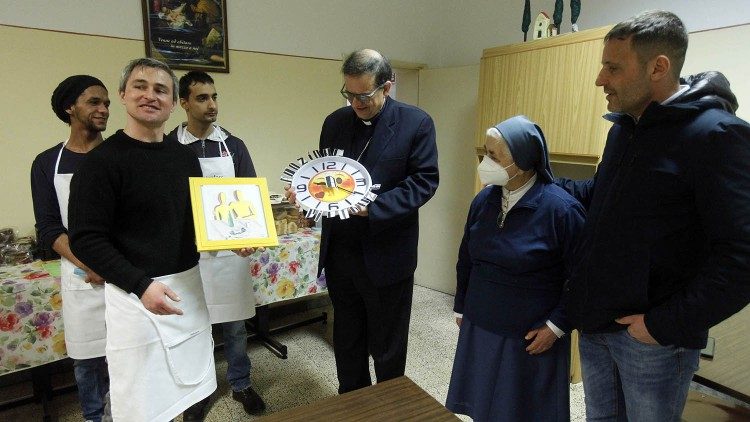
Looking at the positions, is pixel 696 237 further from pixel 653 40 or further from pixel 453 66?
pixel 453 66

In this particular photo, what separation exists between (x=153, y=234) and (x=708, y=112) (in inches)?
61.3

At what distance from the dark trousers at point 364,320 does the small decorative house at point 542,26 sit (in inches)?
73.0

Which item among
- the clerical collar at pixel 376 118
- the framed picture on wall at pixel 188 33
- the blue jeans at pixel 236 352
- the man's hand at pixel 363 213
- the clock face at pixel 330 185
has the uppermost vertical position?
the framed picture on wall at pixel 188 33

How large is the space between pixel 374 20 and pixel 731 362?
10.9ft

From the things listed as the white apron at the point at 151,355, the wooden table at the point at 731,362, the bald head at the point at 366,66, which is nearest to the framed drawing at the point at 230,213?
the white apron at the point at 151,355

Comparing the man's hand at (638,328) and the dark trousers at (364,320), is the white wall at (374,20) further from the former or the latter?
the dark trousers at (364,320)

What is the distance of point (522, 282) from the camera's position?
4.54 ft

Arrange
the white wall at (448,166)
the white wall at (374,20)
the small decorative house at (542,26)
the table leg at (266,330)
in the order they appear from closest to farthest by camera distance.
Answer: the white wall at (374,20), the small decorative house at (542,26), the table leg at (266,330), the white wall at (448,166)

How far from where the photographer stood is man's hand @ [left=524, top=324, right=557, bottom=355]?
4.42ft

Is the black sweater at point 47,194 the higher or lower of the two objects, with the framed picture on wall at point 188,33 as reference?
lower

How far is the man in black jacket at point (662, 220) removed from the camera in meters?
0.96

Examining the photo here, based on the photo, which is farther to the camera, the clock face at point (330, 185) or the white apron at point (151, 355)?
the clock face at point (330, 185)

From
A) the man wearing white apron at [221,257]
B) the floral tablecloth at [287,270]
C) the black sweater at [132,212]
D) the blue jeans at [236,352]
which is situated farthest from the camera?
the floral tablecloth at [287,270]

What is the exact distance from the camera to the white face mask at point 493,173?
4.63 feet
